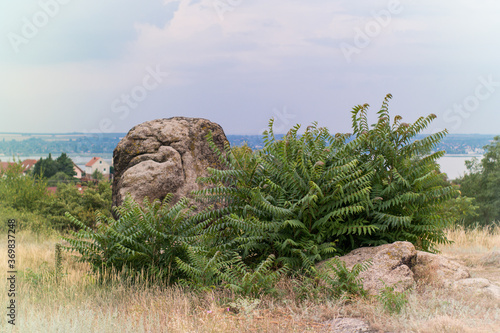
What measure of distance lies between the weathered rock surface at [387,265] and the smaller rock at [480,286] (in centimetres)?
60

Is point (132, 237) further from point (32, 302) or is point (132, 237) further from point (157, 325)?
point (157, 325)

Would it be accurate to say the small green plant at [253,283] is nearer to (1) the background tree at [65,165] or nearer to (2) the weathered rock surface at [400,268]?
(2) the weathered rock surface at [400,268]

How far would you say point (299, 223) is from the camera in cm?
630

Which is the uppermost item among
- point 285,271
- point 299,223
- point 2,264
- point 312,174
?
point 312,174

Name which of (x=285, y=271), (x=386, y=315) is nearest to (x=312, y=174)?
(x=285, y=271)

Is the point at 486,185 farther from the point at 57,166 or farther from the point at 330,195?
the point at 57,166

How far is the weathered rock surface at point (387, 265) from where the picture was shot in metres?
5.66

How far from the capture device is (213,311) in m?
4.98

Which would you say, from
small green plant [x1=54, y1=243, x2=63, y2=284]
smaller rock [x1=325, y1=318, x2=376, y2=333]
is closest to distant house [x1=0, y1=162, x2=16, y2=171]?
small green plant [x1=54, y1=243, x2=63, y2=284]

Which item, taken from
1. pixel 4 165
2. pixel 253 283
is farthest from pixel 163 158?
pixel 4 165

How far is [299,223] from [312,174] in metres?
0.79

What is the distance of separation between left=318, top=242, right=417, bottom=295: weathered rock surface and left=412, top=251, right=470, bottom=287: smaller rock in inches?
5.2

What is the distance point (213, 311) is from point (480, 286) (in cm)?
337

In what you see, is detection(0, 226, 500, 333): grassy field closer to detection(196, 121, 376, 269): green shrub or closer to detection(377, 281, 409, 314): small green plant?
detection(377, 281, 409, 314): small green plant
